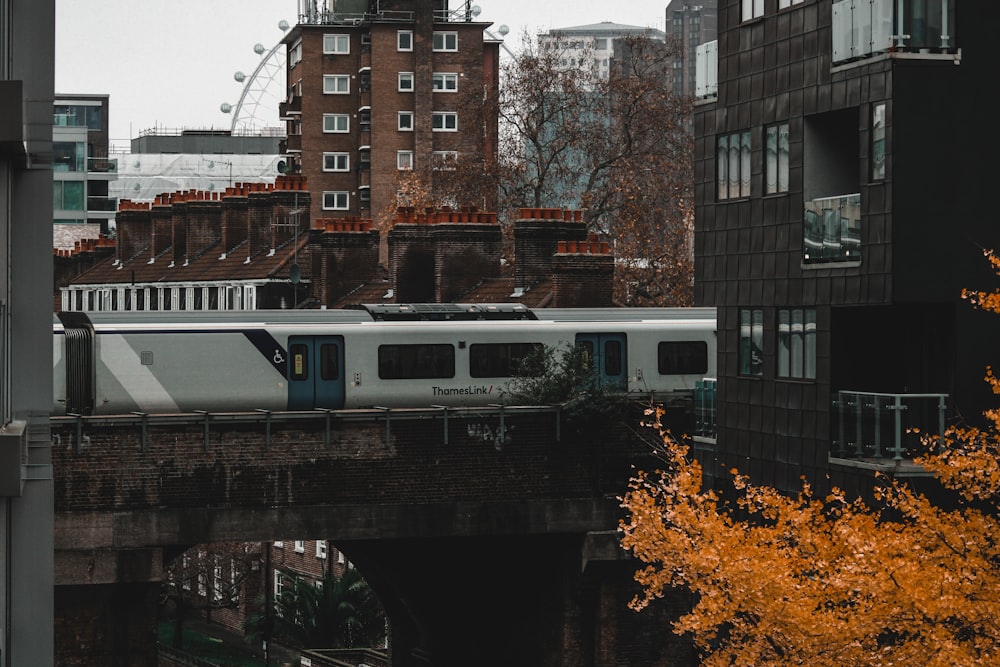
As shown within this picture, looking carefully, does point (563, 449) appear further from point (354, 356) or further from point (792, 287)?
point (792, 287)

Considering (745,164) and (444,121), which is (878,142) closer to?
(745,164)

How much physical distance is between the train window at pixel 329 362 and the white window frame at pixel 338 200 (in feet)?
260

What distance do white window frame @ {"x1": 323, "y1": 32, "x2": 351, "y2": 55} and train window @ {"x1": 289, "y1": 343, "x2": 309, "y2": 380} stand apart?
83.1m

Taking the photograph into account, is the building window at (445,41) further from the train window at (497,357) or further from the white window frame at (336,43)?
the train window at (497,357)

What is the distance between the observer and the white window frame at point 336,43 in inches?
4727

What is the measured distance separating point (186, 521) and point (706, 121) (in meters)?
12.9

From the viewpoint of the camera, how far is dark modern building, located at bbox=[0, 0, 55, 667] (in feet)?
39.4

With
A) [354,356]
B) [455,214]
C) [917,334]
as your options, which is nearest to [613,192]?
[455,214]

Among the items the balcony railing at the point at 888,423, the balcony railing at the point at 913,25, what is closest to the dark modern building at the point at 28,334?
the balcony railing at the point at 888,423

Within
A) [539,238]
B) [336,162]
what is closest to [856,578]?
[539,238]

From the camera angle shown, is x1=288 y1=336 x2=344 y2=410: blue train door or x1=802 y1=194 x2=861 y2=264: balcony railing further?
x1=288 y1=336 x2=344 y2=410: blue train door

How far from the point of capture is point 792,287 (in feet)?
98.0

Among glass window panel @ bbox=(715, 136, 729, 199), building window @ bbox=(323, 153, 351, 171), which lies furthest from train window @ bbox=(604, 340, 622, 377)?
building window @ bbox=(323, 153, 351, 171)

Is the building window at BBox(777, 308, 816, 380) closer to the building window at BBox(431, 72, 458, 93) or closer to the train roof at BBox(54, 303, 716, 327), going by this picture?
the train roof at BBox(54, 303, 716, 327)
